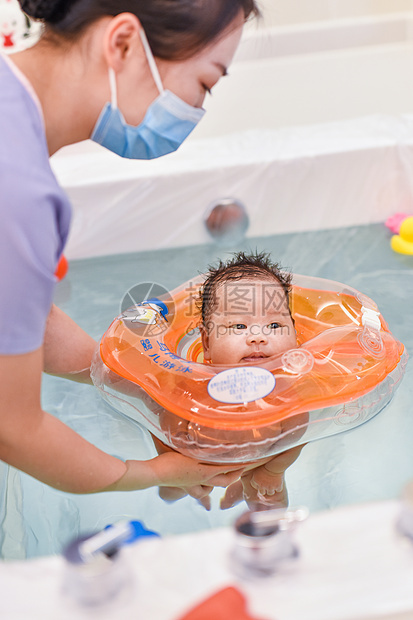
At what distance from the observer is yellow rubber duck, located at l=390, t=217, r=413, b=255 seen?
2078 mm

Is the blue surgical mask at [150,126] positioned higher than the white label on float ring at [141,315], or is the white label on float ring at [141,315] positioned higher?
the blue surgical mask at [150,126]

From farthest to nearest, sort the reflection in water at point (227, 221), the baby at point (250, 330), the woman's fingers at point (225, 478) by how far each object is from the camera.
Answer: the reflection in water at point (227, 221) → the baby at point (250, 330) → the woman's fingers at point (225, 478)

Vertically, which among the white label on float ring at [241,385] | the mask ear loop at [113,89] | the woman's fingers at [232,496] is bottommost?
the woman's fingers at [232,496]

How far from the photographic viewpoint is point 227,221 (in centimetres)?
217

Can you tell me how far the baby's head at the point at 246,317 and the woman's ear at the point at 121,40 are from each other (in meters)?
0.62

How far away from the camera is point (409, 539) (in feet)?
2.29

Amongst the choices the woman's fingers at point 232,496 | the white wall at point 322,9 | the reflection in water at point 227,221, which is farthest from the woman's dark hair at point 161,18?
the white wall at point 322,9

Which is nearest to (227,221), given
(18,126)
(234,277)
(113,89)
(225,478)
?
(234,277)

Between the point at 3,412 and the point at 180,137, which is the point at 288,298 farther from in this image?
the point at 3,412

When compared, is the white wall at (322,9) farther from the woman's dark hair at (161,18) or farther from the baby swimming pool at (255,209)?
the woman's dark hair at (161,18)

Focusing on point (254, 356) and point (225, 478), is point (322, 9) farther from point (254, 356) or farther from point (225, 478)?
point (225, 478)

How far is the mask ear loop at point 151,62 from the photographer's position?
0.91 meters

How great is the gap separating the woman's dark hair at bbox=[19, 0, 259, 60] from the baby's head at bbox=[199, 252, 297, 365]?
60cm

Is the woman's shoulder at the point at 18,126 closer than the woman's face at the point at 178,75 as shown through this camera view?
Yes
